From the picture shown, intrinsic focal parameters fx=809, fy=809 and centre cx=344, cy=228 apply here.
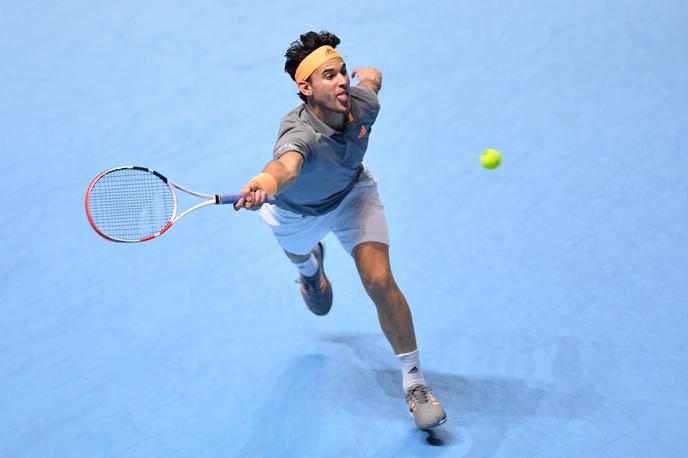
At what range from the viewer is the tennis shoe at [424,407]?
11.0ft

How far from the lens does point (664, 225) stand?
4.33 meters

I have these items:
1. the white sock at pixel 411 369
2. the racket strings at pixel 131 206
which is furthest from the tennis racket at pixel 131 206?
the white sock at pixel 411 369

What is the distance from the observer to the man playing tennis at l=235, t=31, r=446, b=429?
3277mm

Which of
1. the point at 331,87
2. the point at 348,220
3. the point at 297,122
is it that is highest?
the point at 331,87

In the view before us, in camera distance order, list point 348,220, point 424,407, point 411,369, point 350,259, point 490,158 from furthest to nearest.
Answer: point 350,259 → point 490,158 → point 348,220 → point 411,369 → point 424,407

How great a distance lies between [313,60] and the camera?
3.34 metres

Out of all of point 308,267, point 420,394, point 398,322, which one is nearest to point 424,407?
point 420,394

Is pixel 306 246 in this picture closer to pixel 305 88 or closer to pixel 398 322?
pixel 398 322

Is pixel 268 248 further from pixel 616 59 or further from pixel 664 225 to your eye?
pixel 616 59

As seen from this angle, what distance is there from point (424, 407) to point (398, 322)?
1.21ft

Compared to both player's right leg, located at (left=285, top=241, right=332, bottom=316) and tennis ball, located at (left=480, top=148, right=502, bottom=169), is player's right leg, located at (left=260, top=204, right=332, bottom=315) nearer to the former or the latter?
player's right leg, located at (left=285, top=241, right=332, bottom=316)

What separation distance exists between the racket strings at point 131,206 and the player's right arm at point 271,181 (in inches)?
26.3

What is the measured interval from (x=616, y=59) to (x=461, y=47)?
1057 millimetres

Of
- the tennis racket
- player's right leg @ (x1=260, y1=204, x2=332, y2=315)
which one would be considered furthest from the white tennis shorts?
the tennis racket
